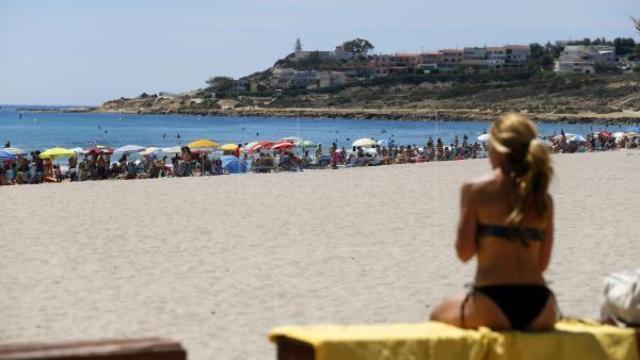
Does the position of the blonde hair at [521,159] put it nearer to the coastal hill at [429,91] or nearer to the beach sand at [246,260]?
the beach sand at [246,260]

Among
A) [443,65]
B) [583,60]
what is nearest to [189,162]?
[583,60]

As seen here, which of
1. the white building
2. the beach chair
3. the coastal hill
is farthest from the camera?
the white building

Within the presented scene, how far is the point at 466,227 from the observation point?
159 inches

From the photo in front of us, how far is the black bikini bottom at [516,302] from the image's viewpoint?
4031 mm

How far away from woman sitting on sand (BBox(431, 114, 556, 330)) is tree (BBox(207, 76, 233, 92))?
186m

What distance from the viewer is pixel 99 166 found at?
26.4 meters

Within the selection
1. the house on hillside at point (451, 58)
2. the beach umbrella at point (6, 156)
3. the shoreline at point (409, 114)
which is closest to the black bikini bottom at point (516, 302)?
the beach umbrella at point (6, 156)

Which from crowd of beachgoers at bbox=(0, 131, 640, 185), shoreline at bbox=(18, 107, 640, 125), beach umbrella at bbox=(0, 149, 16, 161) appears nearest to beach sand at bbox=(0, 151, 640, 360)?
crowd of beachgoers at bbox=(0, 131, 640, 185)

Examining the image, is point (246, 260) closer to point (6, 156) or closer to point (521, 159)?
point (521, 159)

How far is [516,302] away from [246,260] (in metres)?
5.60

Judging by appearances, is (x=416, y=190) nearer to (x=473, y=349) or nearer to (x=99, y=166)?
(x=99, y=166)

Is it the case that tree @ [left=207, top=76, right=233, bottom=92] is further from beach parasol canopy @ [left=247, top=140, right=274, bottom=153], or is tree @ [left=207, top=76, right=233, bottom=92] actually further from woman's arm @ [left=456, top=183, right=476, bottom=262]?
woman's arm @ [left=456, top=183, right=476, bottom=262]

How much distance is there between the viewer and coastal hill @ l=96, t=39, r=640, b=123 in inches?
5030

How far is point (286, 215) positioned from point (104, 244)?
3.43 metres
